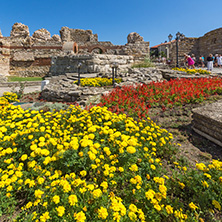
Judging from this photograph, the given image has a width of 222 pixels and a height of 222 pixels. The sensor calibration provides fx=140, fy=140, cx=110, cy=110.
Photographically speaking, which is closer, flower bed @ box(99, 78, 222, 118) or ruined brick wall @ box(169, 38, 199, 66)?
flower bed @ box(99, 78, 222, 118)

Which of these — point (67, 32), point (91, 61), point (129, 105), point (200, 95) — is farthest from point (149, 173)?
point (67, 32)

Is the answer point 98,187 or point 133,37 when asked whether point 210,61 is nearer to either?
point 133,37

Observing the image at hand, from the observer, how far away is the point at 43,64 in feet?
63.2

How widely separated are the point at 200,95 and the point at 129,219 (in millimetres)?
5835

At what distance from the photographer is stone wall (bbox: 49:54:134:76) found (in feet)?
38.1

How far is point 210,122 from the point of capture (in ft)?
11.2

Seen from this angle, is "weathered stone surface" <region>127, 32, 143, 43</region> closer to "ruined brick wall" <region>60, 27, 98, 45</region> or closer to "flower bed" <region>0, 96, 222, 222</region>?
"ruined brick wall" <region>60, 27, 98, 45</region>

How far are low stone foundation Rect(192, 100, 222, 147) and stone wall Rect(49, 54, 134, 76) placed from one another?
8677mm

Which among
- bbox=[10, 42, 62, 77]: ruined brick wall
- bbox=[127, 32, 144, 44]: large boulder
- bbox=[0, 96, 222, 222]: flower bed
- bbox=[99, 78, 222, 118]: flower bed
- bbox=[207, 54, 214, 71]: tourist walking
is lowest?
bbox=[0, 96, 222, 222]: flower bed

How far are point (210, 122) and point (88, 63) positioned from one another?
33.4ft

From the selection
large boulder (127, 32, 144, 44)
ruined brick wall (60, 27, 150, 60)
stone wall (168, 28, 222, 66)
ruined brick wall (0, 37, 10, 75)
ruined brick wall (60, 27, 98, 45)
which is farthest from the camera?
ruined brick wall (60, 27, 98, 45)

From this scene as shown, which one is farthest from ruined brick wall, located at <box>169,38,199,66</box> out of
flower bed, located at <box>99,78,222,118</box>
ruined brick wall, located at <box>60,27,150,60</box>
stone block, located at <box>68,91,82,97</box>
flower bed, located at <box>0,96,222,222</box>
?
flower bed, located at <box>0,96,222,222</box>

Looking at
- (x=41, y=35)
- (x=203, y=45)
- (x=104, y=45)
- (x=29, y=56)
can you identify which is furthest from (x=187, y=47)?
(x=41, y=35)

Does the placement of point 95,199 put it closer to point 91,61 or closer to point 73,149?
point 73,149
